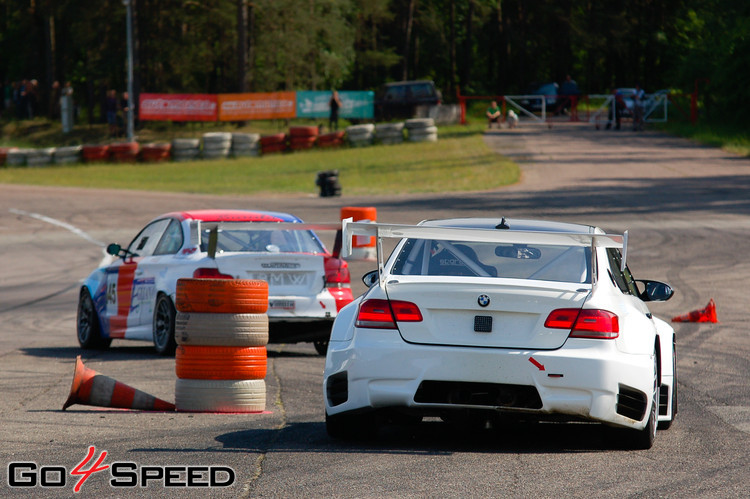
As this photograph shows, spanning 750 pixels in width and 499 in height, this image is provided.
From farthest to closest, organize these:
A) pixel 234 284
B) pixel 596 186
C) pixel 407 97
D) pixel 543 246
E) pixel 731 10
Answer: pixel 407 97
pixel 731 10
pixel 596 186
pixel 234 284
pixel 543 246

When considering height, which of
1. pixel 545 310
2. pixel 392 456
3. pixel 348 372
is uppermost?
pixel 545 310

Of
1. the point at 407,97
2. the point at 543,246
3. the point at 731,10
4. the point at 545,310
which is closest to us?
the point at 545,310

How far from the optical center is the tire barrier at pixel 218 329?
306 inches

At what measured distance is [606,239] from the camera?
653 centimetres

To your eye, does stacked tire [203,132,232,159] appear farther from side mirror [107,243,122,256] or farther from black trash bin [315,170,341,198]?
side mirror [107,243,122,256]

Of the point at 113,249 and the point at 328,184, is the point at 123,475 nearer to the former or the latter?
the point at 113,249

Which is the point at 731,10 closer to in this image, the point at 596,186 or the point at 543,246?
the point at 596,186

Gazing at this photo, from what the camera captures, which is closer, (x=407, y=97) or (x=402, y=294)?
(x=402, y=294)

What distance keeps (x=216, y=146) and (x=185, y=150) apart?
4.03 feet

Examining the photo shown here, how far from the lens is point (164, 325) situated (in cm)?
1148

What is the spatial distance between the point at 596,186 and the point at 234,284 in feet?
78.3

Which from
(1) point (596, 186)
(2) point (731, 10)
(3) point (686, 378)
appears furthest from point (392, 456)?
(2) point (731, 10)

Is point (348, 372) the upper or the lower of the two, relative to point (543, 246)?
lower

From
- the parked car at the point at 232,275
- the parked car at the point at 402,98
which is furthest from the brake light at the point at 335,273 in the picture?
the parked car at the point at 402,98
